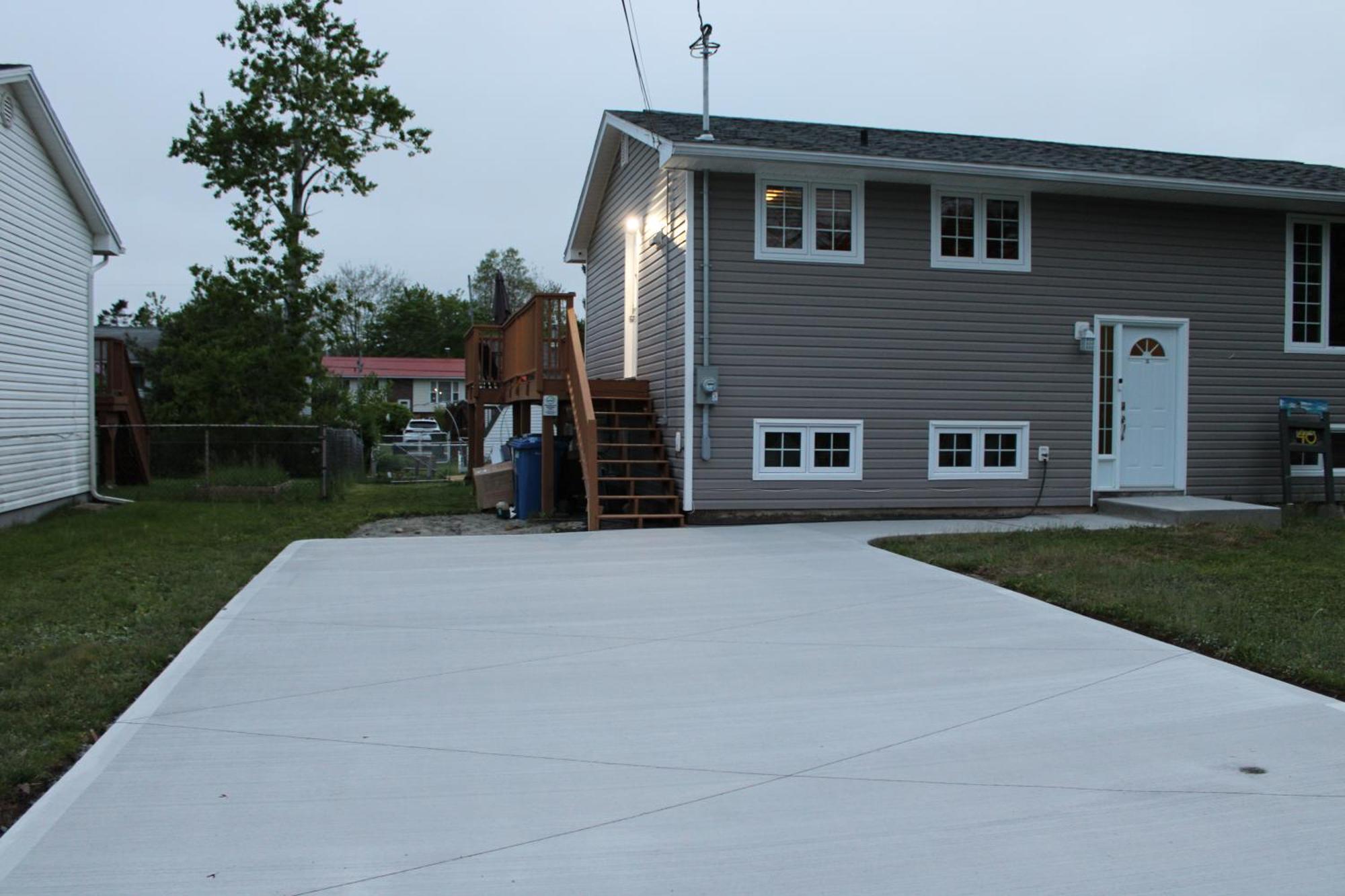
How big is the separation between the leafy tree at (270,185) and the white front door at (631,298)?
11.7 metres

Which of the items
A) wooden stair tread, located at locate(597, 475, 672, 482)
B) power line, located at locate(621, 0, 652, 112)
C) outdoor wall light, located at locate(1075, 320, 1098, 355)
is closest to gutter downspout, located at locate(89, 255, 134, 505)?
wooden stair tread, located at locate(597, 475, 672, 482)

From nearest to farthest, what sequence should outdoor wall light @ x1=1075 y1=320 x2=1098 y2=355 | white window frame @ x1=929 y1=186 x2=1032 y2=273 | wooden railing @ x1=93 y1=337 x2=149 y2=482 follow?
white window frame @ x1=929 y1=186 x2=1032 y2=273 < outdoor wall light @ x1=1075 y1=320 x2=1098 y2=355 < wooden railing @ x1=93 y1=337 x2=149 y2=482

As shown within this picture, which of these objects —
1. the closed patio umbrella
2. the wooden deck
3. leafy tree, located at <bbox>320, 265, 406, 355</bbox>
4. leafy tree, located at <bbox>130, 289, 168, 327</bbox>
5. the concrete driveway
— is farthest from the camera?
leafy tree, located at <bbox>320, 265, 406, 355</bbox>

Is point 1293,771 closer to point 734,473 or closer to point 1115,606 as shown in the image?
point 1115,606

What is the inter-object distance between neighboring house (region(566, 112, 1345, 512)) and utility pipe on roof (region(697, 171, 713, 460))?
26mm

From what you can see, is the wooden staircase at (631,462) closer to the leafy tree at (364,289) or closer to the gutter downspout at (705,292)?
the gutter downspout at (705,292)

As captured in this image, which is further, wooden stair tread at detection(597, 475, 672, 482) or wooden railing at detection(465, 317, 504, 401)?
wooden railing at detection(465, 317, 504, 401)

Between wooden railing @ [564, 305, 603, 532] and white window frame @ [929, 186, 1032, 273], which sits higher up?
white window frame @ [929, 186, 1032, 273]

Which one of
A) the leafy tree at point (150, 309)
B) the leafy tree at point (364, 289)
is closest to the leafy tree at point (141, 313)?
the leafy tree at point (150, 309)

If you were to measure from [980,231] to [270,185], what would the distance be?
1871 cm

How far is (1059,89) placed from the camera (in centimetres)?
A: 4241

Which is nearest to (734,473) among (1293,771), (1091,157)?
(1091,157)

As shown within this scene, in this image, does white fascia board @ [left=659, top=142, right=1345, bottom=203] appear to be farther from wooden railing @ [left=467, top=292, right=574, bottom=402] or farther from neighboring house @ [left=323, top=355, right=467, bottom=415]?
neighboring house @ [left=323, top=355, right=467, bottom=415]

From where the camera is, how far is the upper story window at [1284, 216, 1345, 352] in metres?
13.2
